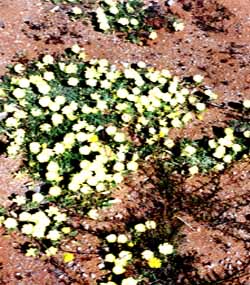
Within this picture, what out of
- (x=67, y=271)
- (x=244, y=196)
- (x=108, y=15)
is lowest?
(x=67, y=271)

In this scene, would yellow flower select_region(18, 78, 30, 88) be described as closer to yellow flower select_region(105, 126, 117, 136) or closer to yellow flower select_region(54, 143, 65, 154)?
yellow flower select_region(54, 143, 65, 154)

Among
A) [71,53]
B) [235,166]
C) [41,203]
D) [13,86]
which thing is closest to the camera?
[41,203]

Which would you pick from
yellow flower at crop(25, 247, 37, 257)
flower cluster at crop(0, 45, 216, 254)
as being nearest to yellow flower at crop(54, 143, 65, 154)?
flower cluster at crop(0, 45, 216, 254)

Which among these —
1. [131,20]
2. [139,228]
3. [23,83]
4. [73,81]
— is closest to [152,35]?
[131,20]

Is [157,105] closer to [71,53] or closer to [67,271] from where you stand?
[71,53]

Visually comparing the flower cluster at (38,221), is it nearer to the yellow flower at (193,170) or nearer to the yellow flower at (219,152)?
the yellow flower at (193,170)

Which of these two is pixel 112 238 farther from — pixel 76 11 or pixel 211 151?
pixel 76 11

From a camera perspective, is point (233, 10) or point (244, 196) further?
point (233, 10)

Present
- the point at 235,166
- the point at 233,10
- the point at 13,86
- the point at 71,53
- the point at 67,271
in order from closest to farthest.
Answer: the point at 67,271 < the point at 235,166 < the point at 13,86 < the point at 71,53 < the point at 233,10

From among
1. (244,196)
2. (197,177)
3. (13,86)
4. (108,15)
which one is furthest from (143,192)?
(108,15)
